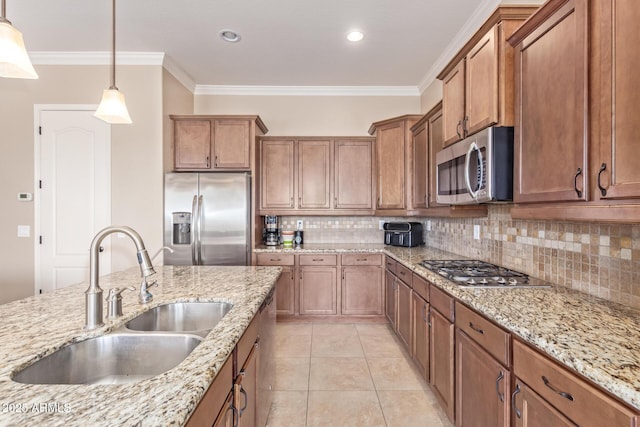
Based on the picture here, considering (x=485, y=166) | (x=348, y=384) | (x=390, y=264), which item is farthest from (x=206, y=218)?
(x=485, y=166)

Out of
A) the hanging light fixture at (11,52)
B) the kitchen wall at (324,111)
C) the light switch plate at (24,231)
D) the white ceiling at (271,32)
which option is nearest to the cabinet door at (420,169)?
the white ceiling at (271,32)

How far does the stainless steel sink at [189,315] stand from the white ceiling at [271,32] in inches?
91.3

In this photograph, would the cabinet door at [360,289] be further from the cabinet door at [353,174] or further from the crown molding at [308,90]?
the crown molding at [308,90]

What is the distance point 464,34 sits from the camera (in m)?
2.79

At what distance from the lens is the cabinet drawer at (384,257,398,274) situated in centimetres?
317

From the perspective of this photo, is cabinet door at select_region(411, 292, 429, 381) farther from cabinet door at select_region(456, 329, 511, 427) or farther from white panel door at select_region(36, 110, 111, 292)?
white panel door at select_region(36, 110, 111, 292)

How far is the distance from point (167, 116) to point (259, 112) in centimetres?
117

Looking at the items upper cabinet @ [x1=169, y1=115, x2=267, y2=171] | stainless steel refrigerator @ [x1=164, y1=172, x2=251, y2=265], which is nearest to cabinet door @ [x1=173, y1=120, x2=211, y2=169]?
upper cabinet @ [x1=169, y1=115, x2=267, y2=171]

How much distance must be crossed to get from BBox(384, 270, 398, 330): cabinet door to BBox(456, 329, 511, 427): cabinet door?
54.1 inches

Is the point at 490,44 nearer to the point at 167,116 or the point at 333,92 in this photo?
the point at 333,92

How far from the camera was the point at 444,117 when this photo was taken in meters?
2.37

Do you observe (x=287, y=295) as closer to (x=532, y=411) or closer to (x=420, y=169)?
(x=420, y=169)

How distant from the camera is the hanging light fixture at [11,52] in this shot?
1.32 meters

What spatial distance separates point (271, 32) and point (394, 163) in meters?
1.88
